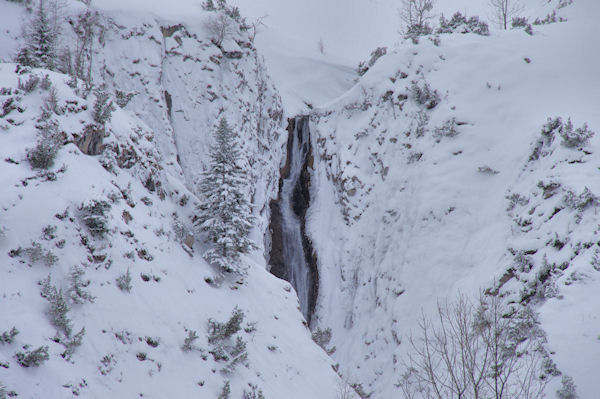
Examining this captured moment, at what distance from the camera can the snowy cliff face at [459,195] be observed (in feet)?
38.2

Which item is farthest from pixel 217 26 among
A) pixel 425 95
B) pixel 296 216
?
pixel 425 95

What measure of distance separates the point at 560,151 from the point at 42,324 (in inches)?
704

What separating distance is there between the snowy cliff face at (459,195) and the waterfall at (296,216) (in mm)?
1590

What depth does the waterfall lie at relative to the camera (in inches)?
961

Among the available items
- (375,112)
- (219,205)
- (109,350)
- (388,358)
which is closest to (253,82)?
(375,112)

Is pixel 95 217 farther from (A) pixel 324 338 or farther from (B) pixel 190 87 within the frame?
(B) pixel 190 87

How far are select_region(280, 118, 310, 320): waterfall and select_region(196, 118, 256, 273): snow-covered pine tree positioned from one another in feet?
36.1

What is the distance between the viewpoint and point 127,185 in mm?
11398

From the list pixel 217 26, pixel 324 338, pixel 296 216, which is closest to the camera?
pixel 324 338

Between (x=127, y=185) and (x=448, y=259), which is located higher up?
(x=448, y=259)

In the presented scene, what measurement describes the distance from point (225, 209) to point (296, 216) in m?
15.4

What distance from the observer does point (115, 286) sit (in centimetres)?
873

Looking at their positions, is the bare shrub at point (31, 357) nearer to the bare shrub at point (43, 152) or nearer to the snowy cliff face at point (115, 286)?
the snowy cliff face at point (115, 286)

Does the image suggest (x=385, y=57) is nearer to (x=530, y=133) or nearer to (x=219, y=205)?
(x=530, y=133)
